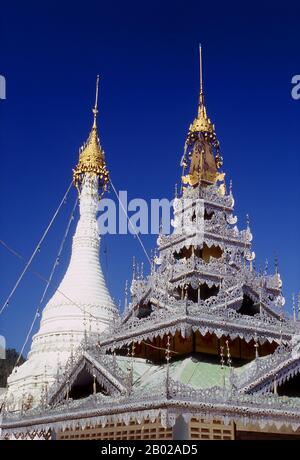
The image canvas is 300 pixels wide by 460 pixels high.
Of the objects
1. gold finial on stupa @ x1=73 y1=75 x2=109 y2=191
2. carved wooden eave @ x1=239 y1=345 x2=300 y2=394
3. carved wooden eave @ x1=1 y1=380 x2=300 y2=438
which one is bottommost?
carved wooden eave @ x1=1 y1=380 x2=300 y2=438

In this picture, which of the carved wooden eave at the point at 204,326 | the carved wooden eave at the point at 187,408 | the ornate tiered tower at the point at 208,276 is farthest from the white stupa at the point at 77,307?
the carved wooden eave at the point at 187,408

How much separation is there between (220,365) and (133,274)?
22.3 feet

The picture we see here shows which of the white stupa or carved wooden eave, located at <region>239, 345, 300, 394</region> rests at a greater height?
the white stupa

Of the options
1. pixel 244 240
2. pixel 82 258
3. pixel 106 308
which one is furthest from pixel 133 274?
pixel 82 258

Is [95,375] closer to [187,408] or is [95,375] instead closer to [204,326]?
[204,326]

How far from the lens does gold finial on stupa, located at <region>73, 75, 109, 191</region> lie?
48.7 m

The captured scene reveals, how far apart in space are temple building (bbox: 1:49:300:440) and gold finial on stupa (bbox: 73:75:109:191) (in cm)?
1958

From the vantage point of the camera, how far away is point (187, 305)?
20.2m

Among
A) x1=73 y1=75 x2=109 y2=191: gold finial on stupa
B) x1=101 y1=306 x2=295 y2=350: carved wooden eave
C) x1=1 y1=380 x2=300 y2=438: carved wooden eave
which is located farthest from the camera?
x1=73 y1=75 x2=109 y2=191: gold finial on stupa

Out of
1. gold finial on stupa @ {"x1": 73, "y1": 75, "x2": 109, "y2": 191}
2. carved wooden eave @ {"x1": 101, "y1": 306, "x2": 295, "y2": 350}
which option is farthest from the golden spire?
gold finial on stupa @ {"x1": 73, "y1": 75, "x2": 109, "y2": 191}

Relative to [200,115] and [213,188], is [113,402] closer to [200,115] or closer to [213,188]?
[213,188]

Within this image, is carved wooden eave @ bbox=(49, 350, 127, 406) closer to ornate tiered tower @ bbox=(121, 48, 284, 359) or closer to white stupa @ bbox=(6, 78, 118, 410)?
ornate tiered tower @ bbox=(121, 48, 284, 359)

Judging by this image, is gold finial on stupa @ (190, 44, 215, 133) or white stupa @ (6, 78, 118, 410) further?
white stupa @ (6, 78, 118, 410)

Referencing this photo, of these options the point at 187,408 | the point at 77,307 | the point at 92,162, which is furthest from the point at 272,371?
the point at 92,162
